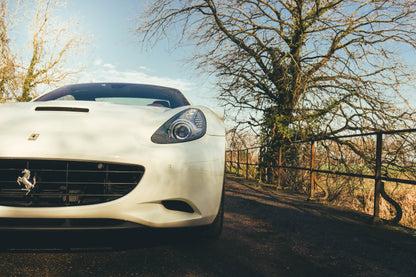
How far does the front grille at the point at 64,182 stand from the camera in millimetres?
1685

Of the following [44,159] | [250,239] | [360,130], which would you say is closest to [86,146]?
[44,159]

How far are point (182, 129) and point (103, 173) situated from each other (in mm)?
564

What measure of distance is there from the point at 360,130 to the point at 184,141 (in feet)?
31.8

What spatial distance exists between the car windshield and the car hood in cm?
100

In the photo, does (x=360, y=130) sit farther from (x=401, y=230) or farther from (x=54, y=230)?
(x=54, y=230)

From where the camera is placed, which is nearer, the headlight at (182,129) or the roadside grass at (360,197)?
the headlight at (182,129)

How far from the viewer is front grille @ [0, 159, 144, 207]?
1685 millimetres

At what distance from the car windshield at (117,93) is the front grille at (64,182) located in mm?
1453

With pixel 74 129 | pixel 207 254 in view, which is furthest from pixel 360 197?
pixel 74 129

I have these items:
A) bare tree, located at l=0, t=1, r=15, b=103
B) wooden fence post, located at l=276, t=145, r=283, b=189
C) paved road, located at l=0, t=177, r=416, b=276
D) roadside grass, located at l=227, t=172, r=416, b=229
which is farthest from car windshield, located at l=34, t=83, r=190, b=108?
bare tree, located at l=0, t=1, r=15, b=103

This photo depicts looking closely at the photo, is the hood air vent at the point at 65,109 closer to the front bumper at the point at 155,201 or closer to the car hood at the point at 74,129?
the car hood at the point at 74,129

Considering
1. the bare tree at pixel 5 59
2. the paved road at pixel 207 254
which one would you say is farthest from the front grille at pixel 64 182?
the bare tree at pixel 5 59

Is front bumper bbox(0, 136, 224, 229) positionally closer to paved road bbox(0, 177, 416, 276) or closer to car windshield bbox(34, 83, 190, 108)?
paved road bbox(0, 177, 416, 276)

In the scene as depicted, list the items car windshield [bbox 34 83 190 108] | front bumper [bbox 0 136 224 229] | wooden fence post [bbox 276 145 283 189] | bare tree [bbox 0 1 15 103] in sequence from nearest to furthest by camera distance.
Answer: front bumper [bbox 0 136 224 229], car windshield [bbox 34 83 190 108], wooden fence post [bbox 276 145 283 189], bare tree [bbox 0 1 15 103]
